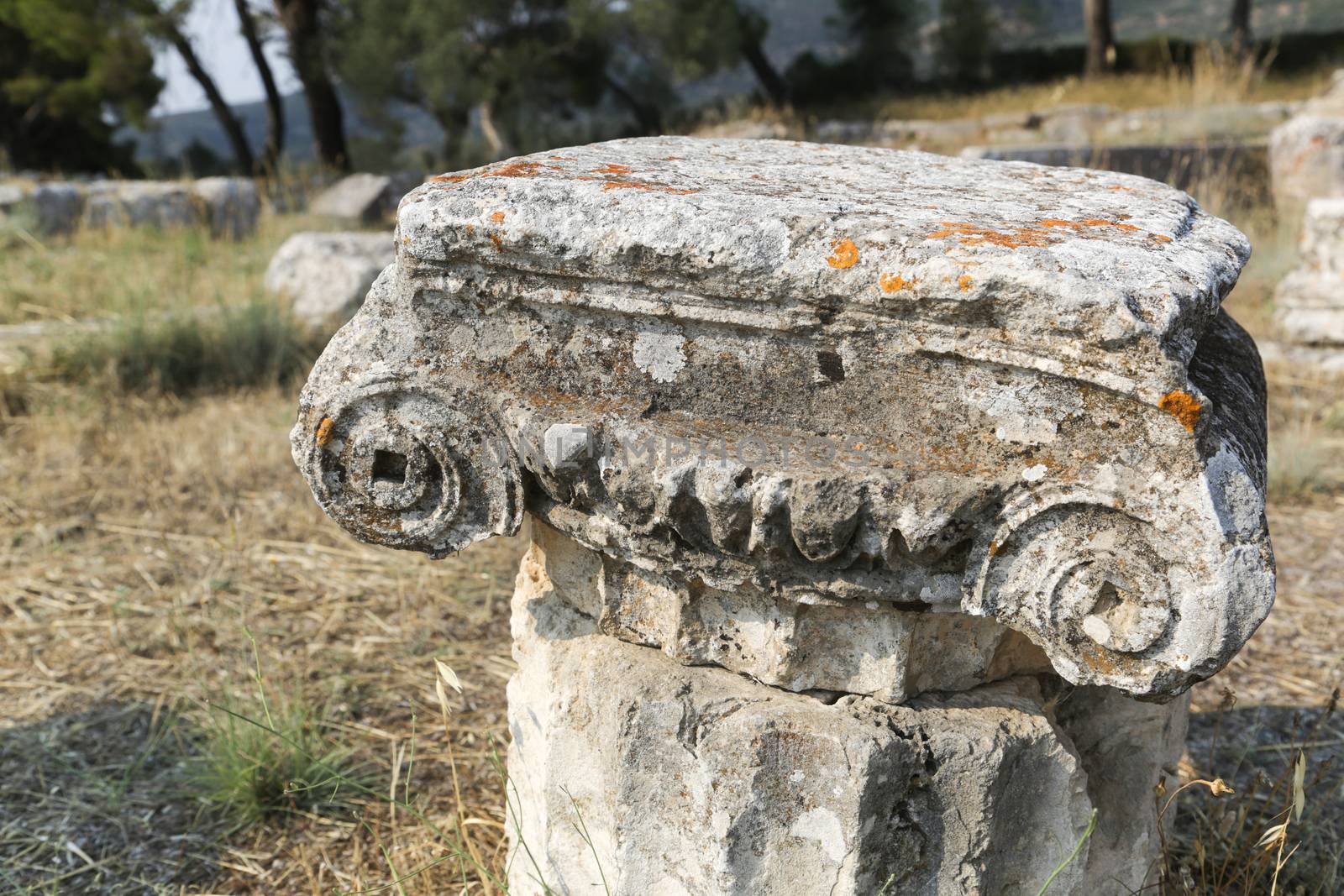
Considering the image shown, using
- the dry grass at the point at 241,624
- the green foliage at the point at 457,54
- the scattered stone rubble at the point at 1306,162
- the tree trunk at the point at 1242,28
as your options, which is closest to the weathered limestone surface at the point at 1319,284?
the scattered stone rubble at the point at 1306,162

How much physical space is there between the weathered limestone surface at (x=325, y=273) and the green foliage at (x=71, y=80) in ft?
26.3

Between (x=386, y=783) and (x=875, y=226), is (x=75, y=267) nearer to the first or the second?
(x=386, y=783)

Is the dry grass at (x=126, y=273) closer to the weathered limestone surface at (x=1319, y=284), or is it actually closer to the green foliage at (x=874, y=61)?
the weathered limestone surface at (x=1319, y=284)

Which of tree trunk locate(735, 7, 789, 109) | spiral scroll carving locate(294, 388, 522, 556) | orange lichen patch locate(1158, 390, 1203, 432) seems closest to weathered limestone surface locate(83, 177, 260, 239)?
spiral scroll carving locate(294, 388, 522, 556)

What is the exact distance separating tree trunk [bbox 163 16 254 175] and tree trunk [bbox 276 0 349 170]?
1127 millimetres

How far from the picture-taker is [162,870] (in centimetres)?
208

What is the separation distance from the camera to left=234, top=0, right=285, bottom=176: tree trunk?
1304 centimetres

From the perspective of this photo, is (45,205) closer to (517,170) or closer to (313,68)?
(313,68)

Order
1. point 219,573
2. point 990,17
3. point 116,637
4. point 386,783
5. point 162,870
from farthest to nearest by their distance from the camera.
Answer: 1. point 990,17
2. point 219,573
3. point 116,637
4. point 386,783
5. point 162,870

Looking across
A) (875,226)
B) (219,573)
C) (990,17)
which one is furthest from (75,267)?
(990,17)

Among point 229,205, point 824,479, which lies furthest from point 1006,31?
point 824,479

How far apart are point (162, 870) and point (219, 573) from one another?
3.86 ft

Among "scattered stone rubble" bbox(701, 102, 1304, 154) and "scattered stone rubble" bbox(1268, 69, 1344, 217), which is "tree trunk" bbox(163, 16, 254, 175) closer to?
"scattered stone rubble" bbox(701, 102, 1304, 154)

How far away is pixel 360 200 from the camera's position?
953cm
